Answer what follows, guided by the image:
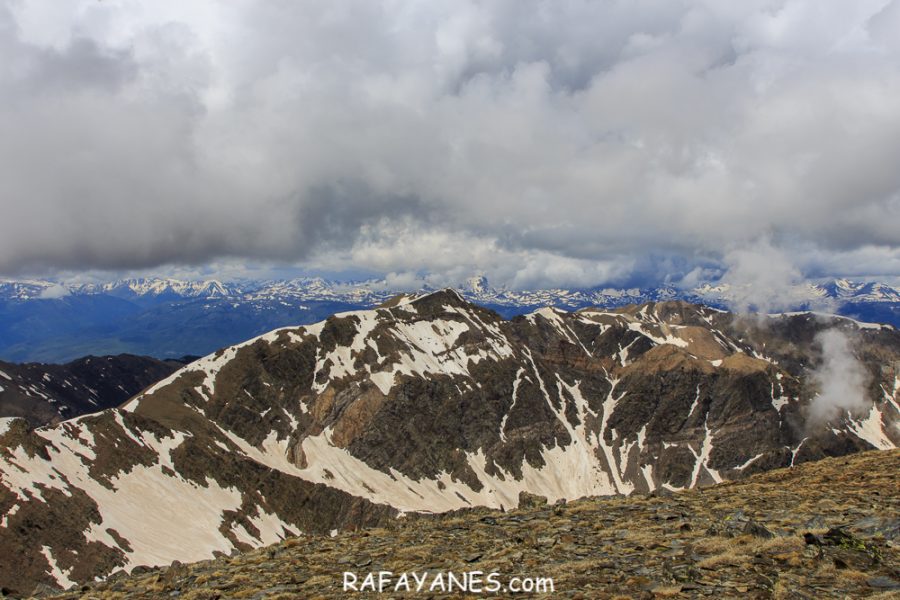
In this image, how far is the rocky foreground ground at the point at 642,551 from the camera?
15.4 m

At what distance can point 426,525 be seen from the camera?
1208 inches


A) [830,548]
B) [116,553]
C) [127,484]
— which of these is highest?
[830,548]

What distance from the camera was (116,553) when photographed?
109m

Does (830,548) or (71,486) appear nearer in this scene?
(830,548)

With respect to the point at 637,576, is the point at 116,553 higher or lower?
lower

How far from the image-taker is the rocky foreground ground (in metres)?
15.4

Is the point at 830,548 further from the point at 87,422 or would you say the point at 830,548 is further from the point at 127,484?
the point at 87,422

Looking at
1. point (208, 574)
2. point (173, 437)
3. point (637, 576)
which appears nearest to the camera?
point (637, 576)

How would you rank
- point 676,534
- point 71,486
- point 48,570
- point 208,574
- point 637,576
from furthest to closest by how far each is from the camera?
point 71,486 < point 48,570 < point 208,574 < point 676,534 < point 637,576

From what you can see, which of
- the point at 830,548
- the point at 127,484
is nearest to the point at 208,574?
the point at 830,548

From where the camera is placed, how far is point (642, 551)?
760 inches

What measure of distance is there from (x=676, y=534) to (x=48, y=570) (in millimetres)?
120053

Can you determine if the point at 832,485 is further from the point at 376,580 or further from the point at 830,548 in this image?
the point at 376,580

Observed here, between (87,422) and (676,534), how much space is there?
6722 inches
